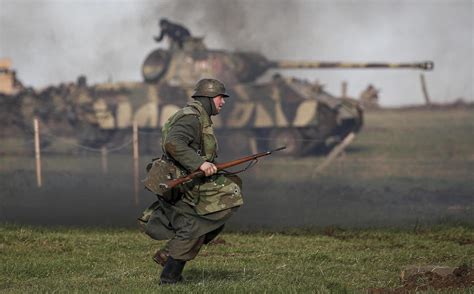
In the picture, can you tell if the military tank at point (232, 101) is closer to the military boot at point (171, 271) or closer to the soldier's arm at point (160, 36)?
the soldier's arm at point (160, 36)

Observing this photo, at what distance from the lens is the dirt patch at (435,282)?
25.5ft

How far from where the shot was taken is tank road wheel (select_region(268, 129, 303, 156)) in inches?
1003

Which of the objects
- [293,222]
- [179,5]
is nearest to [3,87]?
[179,5]

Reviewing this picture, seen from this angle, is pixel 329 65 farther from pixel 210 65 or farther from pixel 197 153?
pixel 197 153

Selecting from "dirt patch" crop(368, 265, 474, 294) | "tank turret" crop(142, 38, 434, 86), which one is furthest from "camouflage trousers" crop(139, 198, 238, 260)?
"tank turret" crop(142, 38, 434, 86)

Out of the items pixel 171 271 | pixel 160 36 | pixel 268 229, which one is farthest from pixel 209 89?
pixel 160 36

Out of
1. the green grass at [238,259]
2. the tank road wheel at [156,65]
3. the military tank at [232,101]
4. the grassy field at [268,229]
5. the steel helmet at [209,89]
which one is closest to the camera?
the steel helmet at [209,89]

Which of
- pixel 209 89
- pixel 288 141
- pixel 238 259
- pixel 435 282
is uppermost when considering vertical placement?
pixel 209 89

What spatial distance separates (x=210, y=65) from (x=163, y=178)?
21310mm

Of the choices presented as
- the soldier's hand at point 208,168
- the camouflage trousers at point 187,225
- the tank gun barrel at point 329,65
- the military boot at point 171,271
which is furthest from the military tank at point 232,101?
the soldier's hand at point 208,168

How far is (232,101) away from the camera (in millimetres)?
28469

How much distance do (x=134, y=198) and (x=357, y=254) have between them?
6158mm

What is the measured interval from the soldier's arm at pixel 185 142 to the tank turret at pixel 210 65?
20659 mm

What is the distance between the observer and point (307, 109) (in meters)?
28.1
